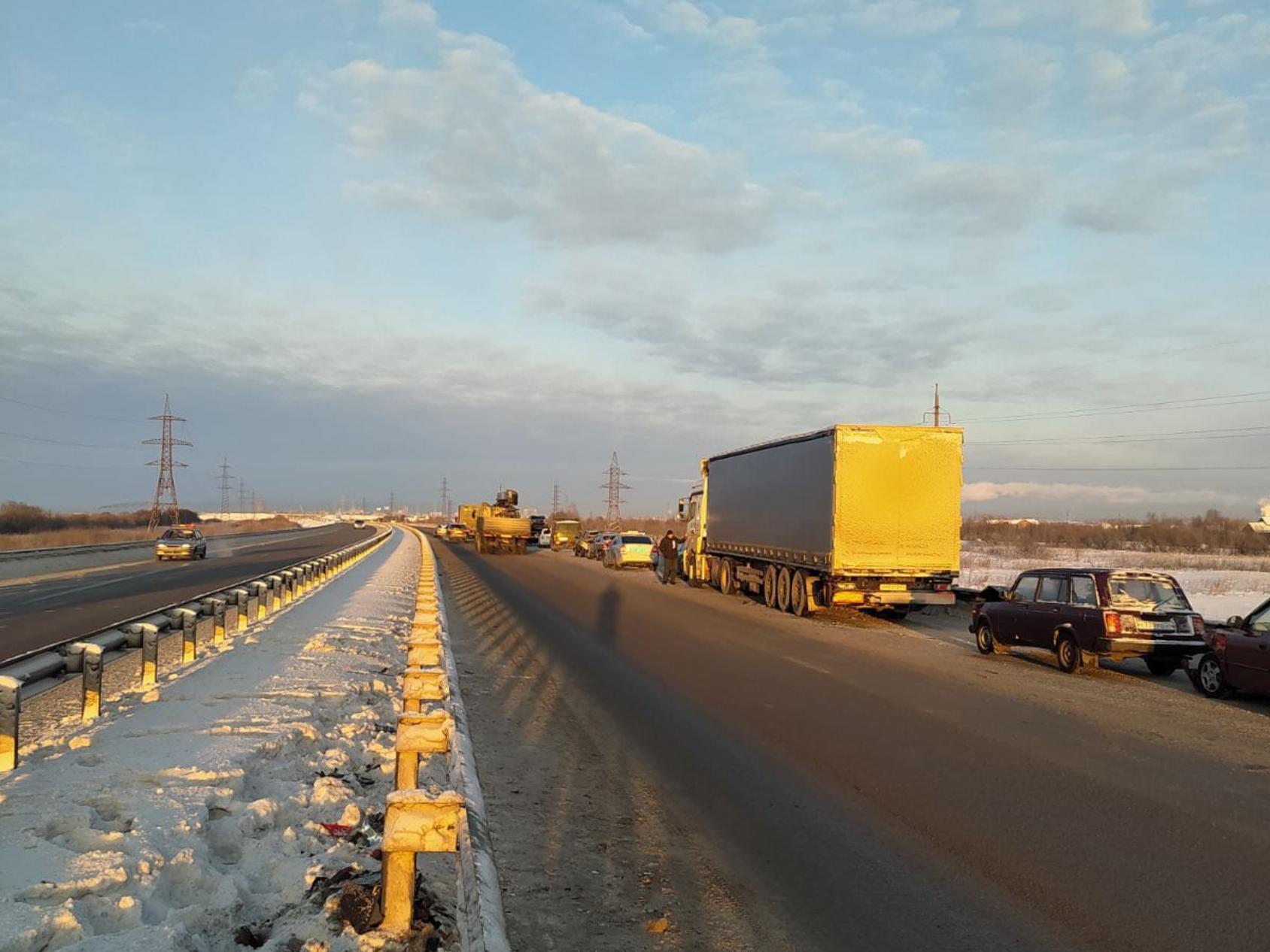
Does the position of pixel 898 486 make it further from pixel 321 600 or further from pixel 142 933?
pixel 142 933

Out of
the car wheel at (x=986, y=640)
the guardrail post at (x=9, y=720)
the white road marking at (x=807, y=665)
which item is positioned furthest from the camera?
the car wheel at (x=986, y=640)

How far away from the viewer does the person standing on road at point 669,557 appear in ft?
111

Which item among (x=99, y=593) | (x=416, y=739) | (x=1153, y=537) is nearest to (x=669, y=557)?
(x=99, y=593)

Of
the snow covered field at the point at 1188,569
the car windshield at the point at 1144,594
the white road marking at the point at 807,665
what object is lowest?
the white road marking at the point at 807,665

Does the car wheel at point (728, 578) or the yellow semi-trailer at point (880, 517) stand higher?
the yellow semi-trailer at point (880, 517)

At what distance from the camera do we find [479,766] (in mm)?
7953

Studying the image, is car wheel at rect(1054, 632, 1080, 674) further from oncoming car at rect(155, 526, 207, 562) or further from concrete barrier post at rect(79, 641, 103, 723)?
oncoming car at rect(155, 526, 207, 562)

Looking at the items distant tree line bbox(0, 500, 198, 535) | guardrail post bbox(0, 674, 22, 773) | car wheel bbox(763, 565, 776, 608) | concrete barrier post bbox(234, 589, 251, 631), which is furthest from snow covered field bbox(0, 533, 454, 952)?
distant tree line bbox(0, 500, 198, 535)

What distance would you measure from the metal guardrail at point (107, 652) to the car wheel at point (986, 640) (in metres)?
12.2

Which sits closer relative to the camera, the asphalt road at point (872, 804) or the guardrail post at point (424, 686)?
the asphalt road at point (872, 804)

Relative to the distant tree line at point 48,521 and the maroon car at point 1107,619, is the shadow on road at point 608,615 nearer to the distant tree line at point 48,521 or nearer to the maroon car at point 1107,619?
the maroon car at point 1107,619

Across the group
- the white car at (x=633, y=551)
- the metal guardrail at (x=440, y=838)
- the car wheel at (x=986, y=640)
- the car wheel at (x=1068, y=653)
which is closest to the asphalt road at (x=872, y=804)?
the car wheel at (x=1068, y=653)

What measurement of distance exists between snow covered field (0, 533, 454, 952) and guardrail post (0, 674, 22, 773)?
146mm

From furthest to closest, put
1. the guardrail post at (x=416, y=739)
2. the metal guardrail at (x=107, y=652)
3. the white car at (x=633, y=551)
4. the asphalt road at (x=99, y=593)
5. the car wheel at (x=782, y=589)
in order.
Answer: the white car at (x=633, y=551)
the car wheel at (x=782, y=589)
the asphalt road at (x=99, y=593)
the metal guardrail at (x=107, y=652)
the guardrail post at (x=416, y=739)
